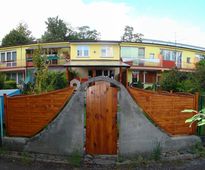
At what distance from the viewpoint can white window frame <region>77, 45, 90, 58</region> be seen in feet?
122

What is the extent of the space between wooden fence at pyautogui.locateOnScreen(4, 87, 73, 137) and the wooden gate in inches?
27.5

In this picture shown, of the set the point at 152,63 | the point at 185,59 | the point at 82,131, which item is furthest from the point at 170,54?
the point at 82,131

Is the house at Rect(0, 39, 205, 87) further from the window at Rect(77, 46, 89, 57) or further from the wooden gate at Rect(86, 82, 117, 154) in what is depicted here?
the wooden gate at Rect(86, 82, 117, 154)

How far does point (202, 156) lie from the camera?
24.8ft

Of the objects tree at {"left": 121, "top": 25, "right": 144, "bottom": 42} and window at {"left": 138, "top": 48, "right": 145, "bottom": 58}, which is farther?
tree at {"left": 121, "top": 25, "right": 144, "bottom": 42}

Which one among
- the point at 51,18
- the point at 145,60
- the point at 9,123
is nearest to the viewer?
the point at 9,123

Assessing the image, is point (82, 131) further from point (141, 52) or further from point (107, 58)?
point (141, 52)

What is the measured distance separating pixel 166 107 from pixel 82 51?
29943 mm

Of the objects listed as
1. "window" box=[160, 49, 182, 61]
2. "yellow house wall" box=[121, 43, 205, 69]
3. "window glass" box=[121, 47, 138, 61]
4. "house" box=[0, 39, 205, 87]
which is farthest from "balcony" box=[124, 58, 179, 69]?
"window" box=[160, 49, 182, 61]

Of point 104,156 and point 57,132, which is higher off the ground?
point 57,132

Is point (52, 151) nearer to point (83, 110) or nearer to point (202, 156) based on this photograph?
point (83, 110)

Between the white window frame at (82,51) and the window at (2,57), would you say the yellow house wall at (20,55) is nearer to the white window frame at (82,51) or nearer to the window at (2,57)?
the window at (2,57)

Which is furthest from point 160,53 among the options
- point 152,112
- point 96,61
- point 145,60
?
point 152,112

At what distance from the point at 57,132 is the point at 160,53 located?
115ft
